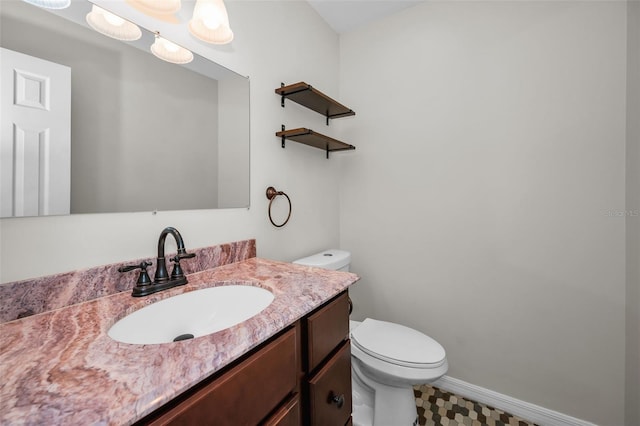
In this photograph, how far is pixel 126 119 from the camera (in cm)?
91

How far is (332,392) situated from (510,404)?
51.2 inches

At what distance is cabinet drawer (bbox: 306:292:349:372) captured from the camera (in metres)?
0.80

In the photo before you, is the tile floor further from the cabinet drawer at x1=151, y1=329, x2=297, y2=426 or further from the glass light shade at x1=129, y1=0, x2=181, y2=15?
the glass light shade at x1=129, y1=0, x2=181, y2=15

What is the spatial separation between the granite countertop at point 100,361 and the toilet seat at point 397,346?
2.32 ft

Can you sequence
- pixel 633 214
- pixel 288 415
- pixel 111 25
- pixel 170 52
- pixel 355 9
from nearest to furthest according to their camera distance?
pixel 288 415 < pixel 111 25 < pixel 170 52 < pixel 633 214 < pixel 355 9

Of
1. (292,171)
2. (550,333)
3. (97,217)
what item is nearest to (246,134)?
(292,171)

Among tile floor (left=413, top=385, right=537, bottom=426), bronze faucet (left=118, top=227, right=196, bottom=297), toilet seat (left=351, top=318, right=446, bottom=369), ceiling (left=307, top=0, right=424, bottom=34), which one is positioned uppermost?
ceiling (left=307, top=0, right=424, bottom=34)

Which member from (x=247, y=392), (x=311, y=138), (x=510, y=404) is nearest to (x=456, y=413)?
(x=510, y=404)

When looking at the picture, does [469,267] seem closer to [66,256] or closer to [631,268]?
[631,268]

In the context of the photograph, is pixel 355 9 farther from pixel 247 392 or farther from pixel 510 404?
pixel 510 404

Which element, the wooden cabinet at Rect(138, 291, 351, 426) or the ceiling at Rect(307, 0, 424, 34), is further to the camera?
the ceiling at Rect(307, 0, 424, 34)

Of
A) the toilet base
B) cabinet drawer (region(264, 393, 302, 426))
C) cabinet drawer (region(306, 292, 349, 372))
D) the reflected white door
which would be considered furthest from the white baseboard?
the reflected white door

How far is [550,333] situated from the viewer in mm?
1425

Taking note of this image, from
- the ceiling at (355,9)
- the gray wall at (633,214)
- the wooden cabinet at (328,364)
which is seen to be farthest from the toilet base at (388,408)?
the ceiling at (355,9)
